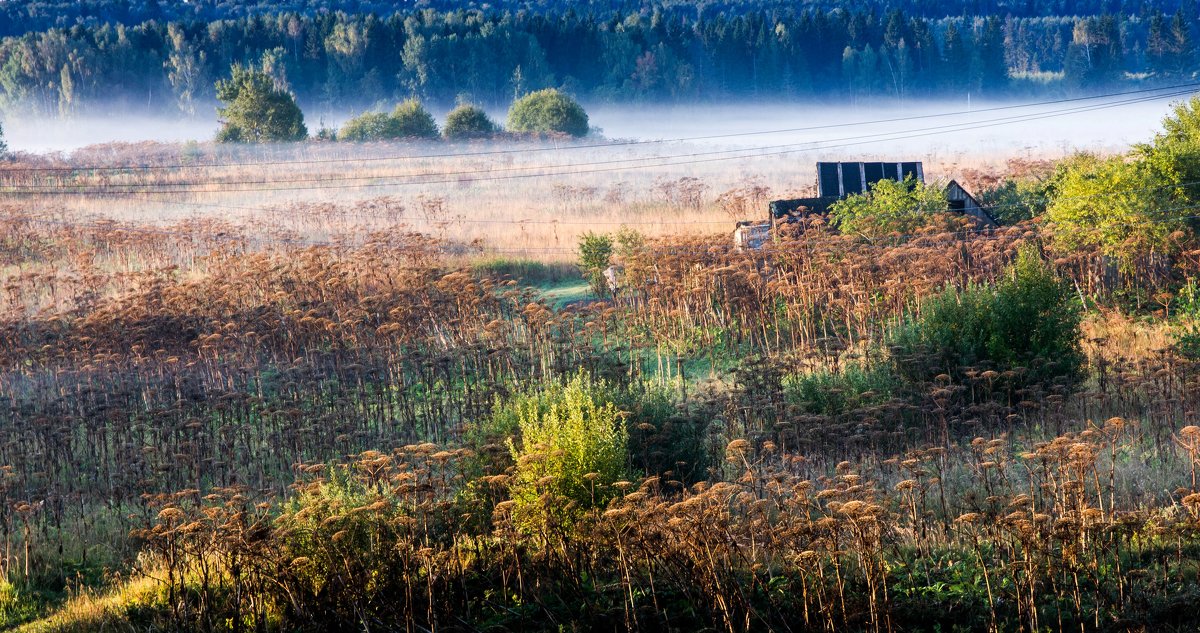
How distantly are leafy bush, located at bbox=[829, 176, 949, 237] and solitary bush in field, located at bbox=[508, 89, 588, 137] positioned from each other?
36.1m

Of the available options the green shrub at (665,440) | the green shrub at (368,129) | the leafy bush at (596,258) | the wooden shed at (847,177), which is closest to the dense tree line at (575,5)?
the green shrub at (368,129)

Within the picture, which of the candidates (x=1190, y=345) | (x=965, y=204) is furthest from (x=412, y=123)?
(x=1190, y=345)

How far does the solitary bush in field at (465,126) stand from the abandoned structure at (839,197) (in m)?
31.4

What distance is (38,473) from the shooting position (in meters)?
15.6

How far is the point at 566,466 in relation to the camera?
1138 cm

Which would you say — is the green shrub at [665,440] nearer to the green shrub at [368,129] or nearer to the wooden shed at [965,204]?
the wooden shed at [965,204]

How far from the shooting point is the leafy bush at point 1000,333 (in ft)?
57.7

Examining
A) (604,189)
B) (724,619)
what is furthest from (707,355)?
(604,189)

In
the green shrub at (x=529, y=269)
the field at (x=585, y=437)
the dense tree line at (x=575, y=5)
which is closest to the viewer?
the field at (x=585, y=437)

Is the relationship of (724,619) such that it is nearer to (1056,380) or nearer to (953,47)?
(1056,380)

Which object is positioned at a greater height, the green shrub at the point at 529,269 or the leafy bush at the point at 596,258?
the leafy bush at the point at 596,258

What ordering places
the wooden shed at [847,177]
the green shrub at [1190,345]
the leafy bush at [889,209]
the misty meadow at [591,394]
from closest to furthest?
1. the misty meadow at [591,394]
2. the green shrub at [1190,345]
3. the leafy bush at [889,209]
4. the wooden shed at [847,177]

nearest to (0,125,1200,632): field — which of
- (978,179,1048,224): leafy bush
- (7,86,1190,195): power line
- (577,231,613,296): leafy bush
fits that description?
(577,231,613,296): leafy bush

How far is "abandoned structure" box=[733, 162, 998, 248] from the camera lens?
1048 inches
